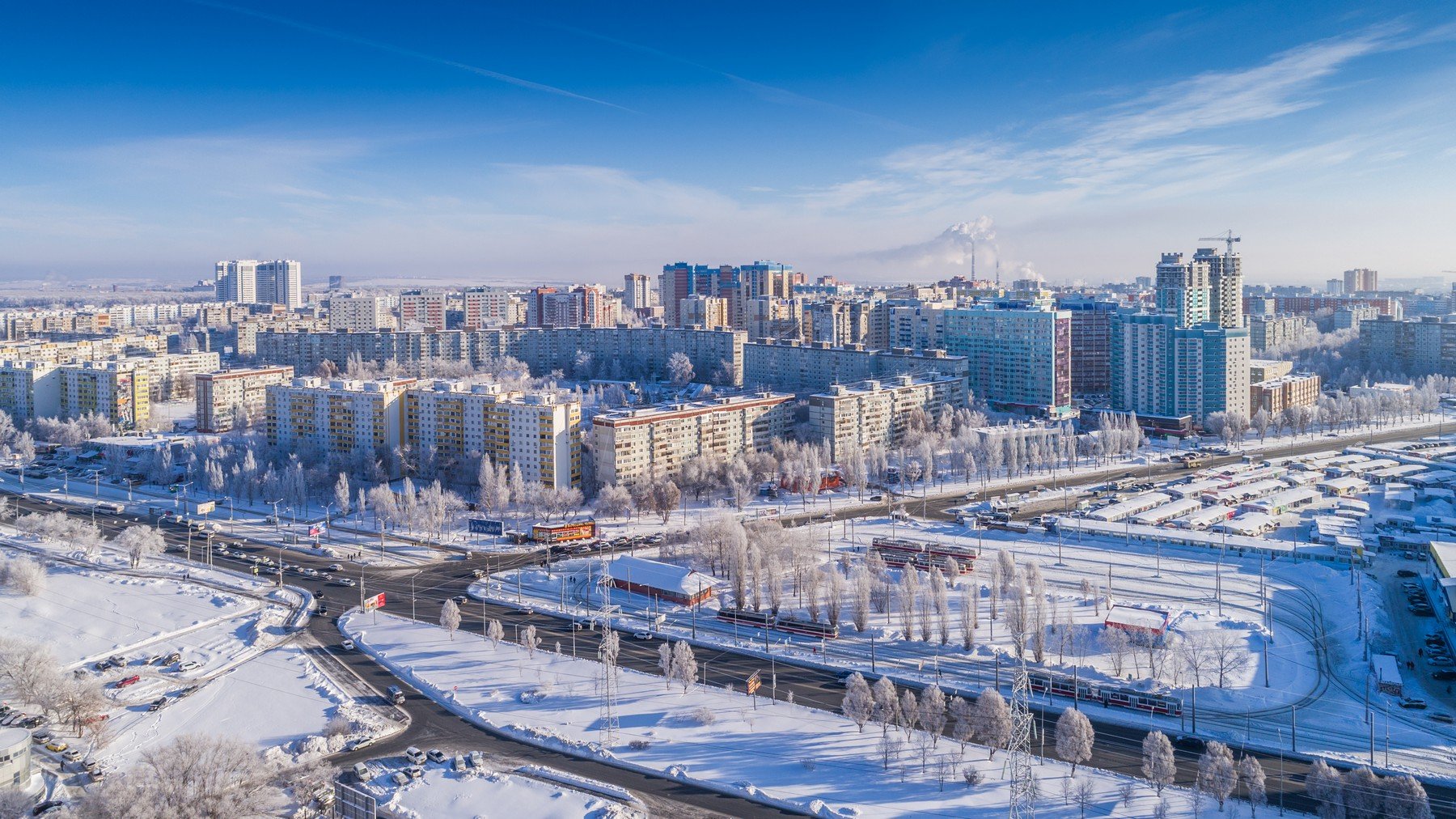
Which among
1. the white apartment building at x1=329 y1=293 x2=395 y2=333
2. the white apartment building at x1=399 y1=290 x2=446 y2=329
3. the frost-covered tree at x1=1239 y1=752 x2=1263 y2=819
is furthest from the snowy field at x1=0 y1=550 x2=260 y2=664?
the white apartment building at x1=399 y1=290 x2=446 y2=329

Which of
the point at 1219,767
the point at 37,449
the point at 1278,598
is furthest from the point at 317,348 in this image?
the point at 1219,767

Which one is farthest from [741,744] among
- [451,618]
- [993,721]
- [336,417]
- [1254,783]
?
[336,417]

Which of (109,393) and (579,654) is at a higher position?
(109,393)

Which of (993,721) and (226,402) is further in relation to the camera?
(226,402)

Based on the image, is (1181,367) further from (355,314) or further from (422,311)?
(422,311)

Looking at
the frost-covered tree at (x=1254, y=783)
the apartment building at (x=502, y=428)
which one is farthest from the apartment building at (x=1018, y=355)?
the frost-covered tree at (x=1254, y=783)

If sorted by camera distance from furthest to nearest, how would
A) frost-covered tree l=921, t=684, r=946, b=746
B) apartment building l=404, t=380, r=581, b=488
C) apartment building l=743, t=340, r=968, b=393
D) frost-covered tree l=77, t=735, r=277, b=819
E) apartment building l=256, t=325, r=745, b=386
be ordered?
apartment building l=256, t=325, r=745, b=386 < apartment building l=743, t=340, r=968, b=393 < apartment building l=404, t=380, r=581, b=488 < frost-covered tree l=921, t=684, r=946, b=746 < frost-covered tree l=77, t=735, r=277, b=819

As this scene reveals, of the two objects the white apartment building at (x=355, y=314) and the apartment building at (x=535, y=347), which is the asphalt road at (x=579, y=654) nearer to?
the apartment building at (x=535, y=347)

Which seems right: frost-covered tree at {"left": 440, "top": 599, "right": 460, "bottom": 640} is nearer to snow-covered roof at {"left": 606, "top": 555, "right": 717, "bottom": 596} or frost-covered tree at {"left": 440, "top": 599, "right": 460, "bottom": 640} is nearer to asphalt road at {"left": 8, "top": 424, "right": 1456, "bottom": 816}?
asphalt road at {"left": 8, "top": 424, "right": 1456, "bottom": 816}
